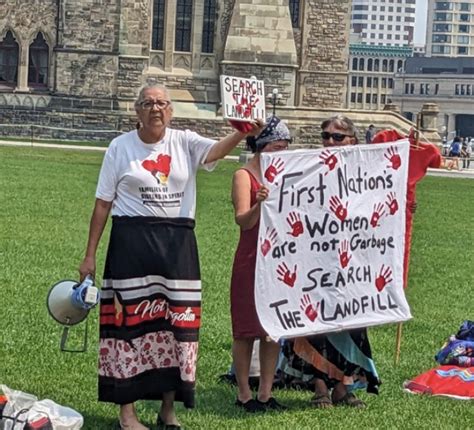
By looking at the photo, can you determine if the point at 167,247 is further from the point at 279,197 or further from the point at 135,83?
the point at 135,83

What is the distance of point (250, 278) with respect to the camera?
27.1 feet

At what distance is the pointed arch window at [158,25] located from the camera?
50.7 m

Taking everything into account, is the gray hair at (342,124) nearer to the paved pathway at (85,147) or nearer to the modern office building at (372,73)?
the paved pathway at (85,147)

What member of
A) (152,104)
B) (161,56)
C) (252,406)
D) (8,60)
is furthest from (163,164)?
(161,56)

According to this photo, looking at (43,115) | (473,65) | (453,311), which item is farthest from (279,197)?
(473,65)

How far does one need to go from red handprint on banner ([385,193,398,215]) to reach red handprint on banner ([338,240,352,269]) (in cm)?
47

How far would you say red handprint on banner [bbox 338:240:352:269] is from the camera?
8594mm

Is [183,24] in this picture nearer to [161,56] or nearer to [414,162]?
[161,56]

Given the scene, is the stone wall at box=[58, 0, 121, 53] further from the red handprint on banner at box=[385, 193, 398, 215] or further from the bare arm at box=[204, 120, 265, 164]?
the bare arm at box=[204, 120, 265, 164]

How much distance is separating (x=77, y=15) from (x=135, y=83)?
10.3 feet

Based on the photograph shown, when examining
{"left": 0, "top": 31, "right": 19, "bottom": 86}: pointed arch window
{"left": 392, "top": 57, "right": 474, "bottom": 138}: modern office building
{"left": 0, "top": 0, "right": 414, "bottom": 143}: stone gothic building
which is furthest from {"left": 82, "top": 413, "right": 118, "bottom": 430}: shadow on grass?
{"left": 392, "top": 57, "right": 474, "bottom": 138}: modern office building

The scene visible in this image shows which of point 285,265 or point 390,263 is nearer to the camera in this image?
point 285,265

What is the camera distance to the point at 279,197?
8.24m

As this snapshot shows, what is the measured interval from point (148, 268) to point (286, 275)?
1015 millimetres
